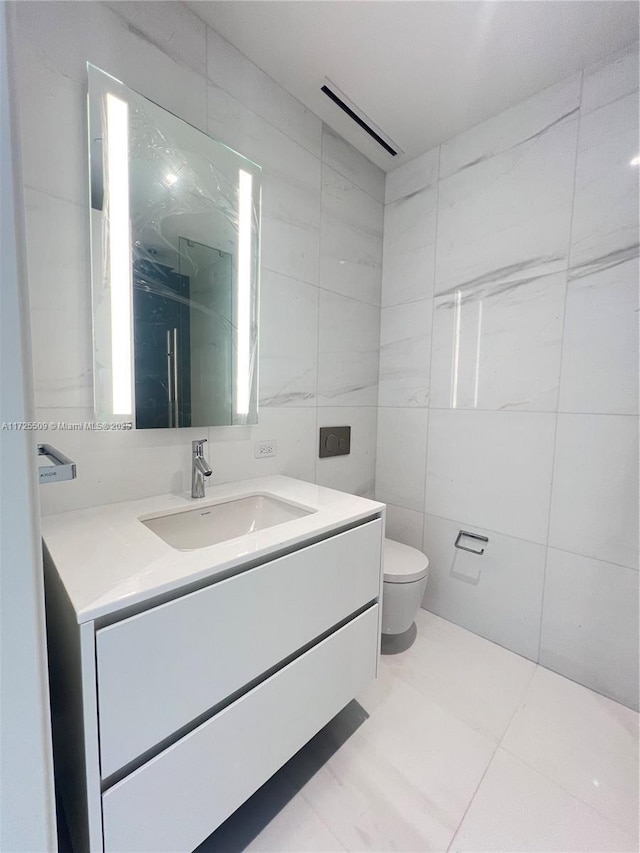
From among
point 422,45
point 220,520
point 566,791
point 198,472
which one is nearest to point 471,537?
point 566,791

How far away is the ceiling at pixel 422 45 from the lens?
1117 millimetres

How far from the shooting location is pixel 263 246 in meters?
1.40

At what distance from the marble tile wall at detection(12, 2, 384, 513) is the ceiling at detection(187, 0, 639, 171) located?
119 millimetres

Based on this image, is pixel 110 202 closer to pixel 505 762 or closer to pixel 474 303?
pixel 474 303

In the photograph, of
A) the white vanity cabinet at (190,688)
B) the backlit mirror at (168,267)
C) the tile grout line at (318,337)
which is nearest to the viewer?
the white vanity cabinet at (190,688)

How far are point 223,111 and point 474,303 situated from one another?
1.29 m

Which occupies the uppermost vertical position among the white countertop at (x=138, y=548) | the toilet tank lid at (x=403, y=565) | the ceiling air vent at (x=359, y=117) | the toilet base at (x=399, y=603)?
the ceiling air vent at (x=359, y=117)

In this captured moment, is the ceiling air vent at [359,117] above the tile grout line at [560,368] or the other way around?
above

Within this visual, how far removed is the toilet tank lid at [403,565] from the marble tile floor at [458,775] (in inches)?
16.2

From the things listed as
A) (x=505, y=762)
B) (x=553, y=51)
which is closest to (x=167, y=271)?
(x=553, y=51)

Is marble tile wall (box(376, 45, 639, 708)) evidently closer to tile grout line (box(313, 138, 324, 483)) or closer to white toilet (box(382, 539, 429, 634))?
white toilet (box(382, 539, 429, 634))

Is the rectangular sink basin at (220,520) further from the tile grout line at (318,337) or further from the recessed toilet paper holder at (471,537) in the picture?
→ the recessed toilet paper holder at (471,537)

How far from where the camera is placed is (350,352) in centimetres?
183

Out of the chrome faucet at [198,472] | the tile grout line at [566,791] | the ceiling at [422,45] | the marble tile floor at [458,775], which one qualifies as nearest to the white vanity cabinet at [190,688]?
the marble tile floor at [458,775]
